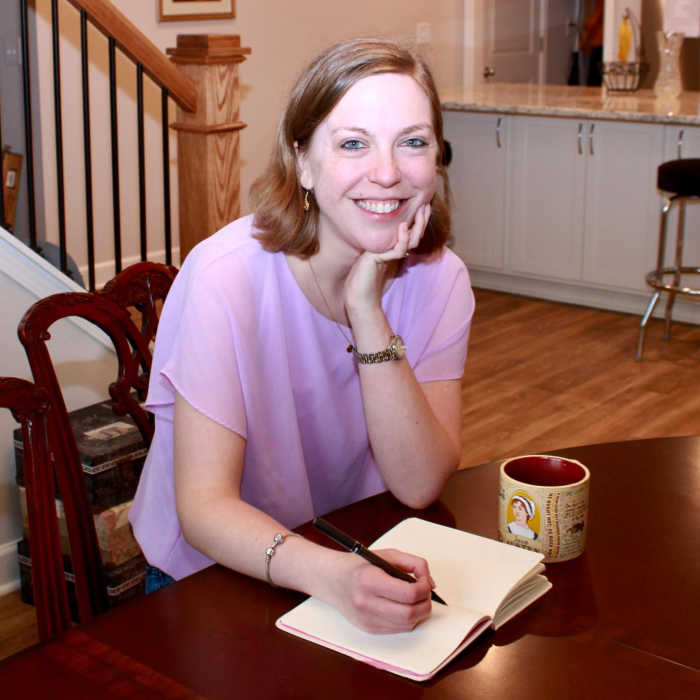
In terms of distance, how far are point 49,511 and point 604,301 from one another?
4251mm

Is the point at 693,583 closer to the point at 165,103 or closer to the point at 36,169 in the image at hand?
the point at 165,103

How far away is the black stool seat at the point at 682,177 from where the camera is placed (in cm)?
413

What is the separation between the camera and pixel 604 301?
5172 millimetres

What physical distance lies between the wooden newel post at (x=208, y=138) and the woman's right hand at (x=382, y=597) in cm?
206

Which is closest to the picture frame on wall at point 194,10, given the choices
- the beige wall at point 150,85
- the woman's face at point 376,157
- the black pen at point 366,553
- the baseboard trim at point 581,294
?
the beige wall at point 150,85

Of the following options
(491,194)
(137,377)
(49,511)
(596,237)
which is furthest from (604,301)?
Result: (49,511)

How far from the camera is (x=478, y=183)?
17.6 feet

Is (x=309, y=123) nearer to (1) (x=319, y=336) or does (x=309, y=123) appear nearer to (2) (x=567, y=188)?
(1) (x=319, y=336)

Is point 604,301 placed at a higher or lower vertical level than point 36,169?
lower

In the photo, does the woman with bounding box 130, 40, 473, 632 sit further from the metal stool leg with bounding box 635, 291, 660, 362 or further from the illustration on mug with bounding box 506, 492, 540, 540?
the metal stool leg with bounding box 635, 291, 660, 362

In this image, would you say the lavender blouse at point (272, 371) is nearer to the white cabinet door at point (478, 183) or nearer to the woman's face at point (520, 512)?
the woman's face at point (520, 512)

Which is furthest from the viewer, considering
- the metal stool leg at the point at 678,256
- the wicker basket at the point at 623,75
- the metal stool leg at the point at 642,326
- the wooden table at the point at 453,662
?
the wicker basket at the point at 623,75

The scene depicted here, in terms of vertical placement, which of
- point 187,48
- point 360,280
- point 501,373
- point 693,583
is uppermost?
point 187,48

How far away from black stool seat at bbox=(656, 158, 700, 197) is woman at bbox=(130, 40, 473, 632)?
2.79m
